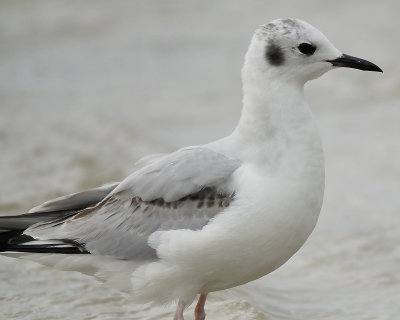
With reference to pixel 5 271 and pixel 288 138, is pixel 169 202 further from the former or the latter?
pixel 5 271

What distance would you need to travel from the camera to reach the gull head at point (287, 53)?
20.0 feet

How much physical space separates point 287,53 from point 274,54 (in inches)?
3.3

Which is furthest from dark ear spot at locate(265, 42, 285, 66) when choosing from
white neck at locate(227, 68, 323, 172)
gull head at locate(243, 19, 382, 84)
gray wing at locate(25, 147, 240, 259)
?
gray wing at locate(25, 147, 240, 259)

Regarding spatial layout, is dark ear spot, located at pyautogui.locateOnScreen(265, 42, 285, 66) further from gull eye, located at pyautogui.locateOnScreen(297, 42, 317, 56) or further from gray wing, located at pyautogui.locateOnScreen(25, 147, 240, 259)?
gray wing, located at pyautogui.locateOnScreen(25, 147, 240, 259)

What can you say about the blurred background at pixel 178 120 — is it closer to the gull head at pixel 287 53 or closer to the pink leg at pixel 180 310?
the pink leg at pixel 180 310

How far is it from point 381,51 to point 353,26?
136cm

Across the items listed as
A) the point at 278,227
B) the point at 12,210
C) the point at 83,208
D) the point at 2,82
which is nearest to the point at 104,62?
the point at 2,82

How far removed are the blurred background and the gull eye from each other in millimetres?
2319

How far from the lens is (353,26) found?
15.9m

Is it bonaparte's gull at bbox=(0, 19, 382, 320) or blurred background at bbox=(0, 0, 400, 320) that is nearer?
bonaparte's gull at bbox=(0, 19, 382, 320)

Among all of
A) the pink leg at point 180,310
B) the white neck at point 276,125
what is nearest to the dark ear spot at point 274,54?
the white neck at point 276,125

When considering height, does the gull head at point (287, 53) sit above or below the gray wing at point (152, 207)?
above

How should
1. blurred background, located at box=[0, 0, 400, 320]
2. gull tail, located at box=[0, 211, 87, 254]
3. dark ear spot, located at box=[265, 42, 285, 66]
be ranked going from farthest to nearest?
blurred background, located at box=[0, 0, 400, 320]
gull tail, located at box=[0, 211, 87, 254]
dark ear spot, located at box=[265, 42, 285, 66]

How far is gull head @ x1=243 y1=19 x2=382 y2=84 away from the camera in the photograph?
6.09 m
